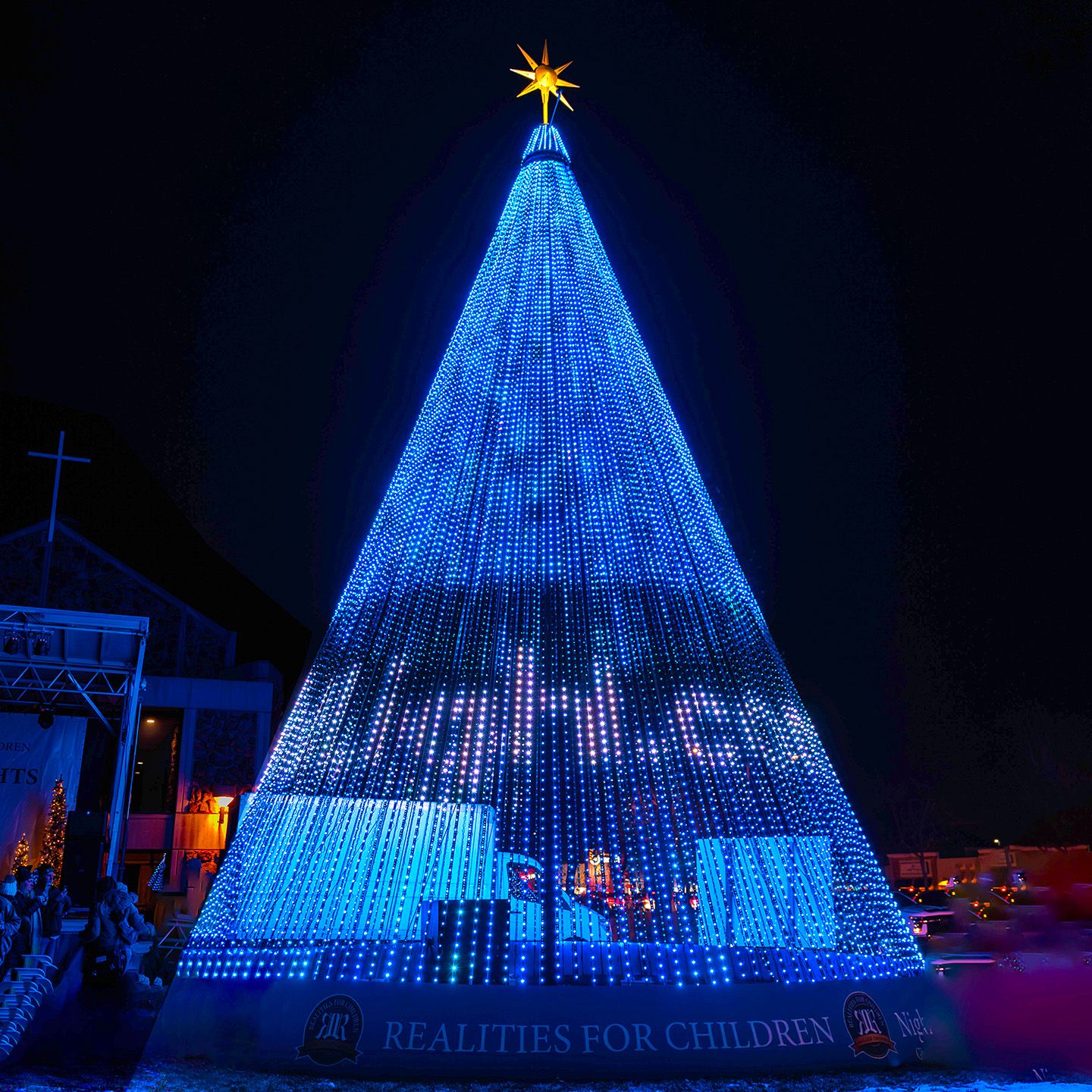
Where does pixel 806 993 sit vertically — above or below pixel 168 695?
below

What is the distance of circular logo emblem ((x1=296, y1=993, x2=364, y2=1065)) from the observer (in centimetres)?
567

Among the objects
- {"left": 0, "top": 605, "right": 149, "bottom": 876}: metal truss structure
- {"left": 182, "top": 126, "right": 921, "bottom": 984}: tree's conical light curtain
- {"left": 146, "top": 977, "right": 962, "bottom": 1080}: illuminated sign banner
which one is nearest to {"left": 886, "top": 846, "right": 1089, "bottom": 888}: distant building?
{"left": 0, "top": 605, "right": 149, "bottom": 876}: metal truss structure

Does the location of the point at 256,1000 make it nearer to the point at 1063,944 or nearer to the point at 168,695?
the point at 1063,944

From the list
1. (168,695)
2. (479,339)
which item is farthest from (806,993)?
(168,695)

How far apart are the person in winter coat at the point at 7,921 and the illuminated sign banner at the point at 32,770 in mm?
8022

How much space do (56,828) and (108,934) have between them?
9.44 meters

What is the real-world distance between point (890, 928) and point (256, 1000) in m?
4.58

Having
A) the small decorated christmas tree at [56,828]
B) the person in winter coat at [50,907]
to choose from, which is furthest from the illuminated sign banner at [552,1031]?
the small decorated christmas tree at [56,828]

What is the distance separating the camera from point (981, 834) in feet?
110

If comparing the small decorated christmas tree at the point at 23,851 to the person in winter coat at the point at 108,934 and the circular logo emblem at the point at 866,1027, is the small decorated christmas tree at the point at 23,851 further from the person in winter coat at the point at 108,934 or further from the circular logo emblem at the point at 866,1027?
the circular logo emblem at the point at 866,1027

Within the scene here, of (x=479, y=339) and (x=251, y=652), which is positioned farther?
(x=251, y=652)

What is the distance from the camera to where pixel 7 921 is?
29.8 feet

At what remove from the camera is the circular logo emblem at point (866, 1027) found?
5844 mm

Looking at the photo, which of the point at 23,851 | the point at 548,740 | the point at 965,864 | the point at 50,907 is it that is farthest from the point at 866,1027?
the point at 965,864
